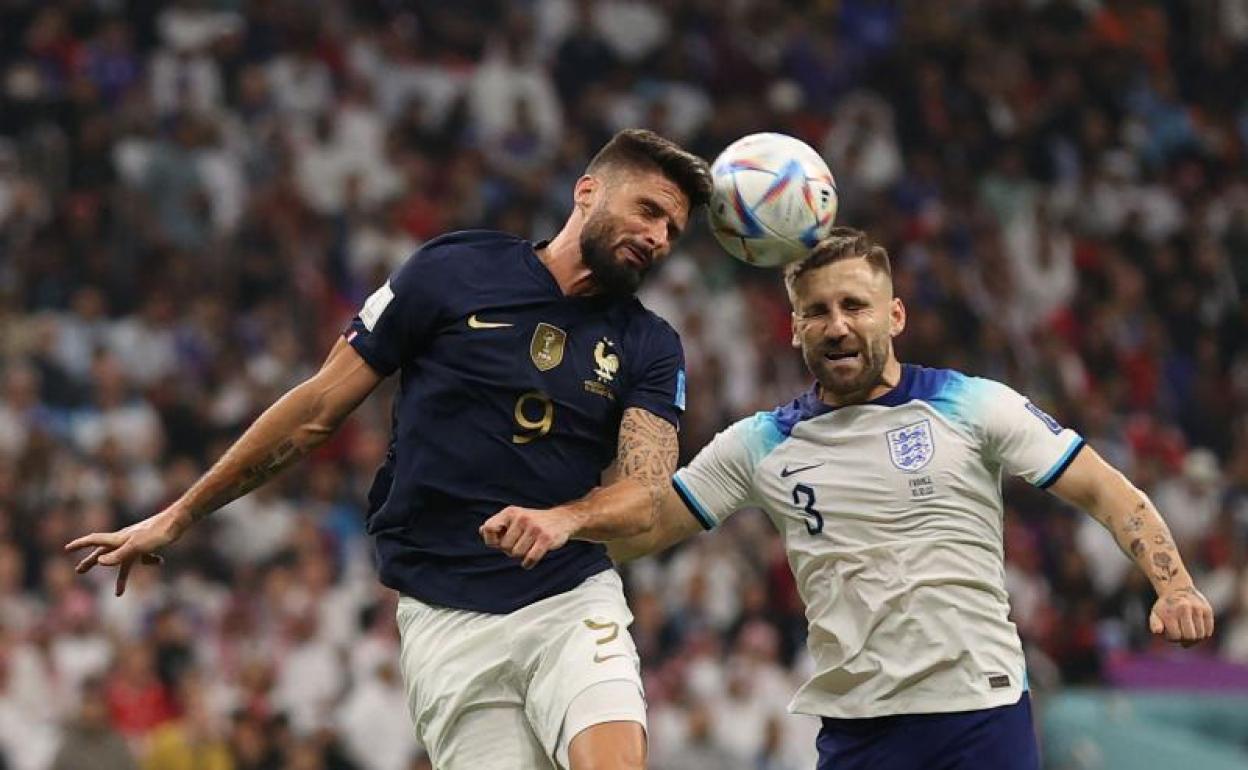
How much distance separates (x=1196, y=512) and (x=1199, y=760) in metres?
4.80

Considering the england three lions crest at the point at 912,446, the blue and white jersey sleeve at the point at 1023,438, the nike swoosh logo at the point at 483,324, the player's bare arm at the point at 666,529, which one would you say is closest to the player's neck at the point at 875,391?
the england three lions crest at the point at 912,446

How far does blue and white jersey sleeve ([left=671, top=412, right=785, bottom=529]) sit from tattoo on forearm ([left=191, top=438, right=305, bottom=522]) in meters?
1.25

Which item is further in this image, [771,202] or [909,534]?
[771,202]

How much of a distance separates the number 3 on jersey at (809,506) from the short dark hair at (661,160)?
96 cm

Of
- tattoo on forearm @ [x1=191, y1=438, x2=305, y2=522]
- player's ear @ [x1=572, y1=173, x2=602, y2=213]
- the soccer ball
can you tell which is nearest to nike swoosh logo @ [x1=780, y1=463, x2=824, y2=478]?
the soccer ball

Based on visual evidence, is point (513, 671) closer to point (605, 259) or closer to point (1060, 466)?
point (605, 259)

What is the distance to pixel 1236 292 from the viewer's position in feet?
65.7

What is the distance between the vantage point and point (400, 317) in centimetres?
626

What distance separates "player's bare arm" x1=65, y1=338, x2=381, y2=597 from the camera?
20.5 feet

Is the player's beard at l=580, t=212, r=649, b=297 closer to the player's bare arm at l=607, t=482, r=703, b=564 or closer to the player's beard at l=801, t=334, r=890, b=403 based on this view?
the player's beard at l=801, t=334, r=890, b=403

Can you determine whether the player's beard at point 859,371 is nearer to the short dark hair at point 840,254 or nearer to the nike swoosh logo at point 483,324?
the short dark hair at point 840,254

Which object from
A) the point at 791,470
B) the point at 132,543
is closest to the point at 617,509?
the point at 791,470

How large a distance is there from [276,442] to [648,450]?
1141mm

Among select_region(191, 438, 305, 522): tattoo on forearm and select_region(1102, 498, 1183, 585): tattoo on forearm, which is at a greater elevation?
select_region(191, 438, 305, 522): tattoo on forearm
